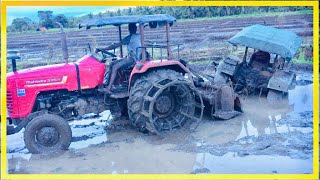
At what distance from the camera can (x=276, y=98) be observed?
786 cm

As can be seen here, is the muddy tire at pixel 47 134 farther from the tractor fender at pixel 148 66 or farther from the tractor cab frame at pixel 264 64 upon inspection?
the tractor cab frame at pixel 264 64

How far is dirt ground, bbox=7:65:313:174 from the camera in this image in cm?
514

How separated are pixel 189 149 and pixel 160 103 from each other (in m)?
0.92

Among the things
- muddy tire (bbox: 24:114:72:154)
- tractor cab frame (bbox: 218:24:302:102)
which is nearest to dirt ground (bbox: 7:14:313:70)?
tractor cab frame (bbox: 218:24:302:102)

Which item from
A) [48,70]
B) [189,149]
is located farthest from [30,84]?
[189,149]

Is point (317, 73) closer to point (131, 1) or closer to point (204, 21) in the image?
point (131, 1)

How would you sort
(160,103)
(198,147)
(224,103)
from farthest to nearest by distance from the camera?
(224,103)
(160,103)
(198,147)

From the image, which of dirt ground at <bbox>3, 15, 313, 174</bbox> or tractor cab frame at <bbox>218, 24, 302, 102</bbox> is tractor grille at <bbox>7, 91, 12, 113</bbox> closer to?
dirt ground at <bbox>3, 15, 313, 174</bbox>

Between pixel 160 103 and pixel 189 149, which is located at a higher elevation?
pixel 160 103

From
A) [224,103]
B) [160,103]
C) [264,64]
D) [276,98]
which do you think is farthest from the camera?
[264,64]

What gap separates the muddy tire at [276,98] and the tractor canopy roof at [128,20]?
3074 millimetres

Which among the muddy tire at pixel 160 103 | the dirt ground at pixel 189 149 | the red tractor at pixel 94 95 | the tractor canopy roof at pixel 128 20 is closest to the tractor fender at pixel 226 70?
the dirt ground at pixel 189 149

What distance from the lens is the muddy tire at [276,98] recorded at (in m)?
7.79

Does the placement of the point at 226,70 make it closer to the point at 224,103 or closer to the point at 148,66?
the point at 224,103
